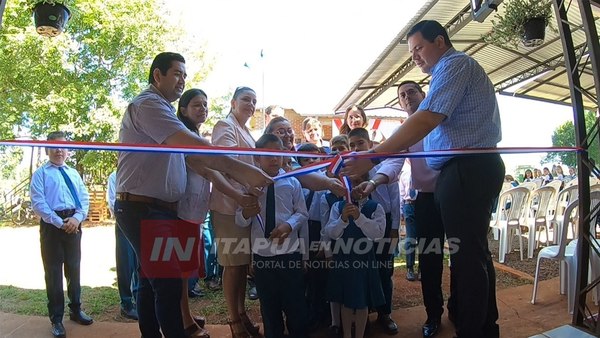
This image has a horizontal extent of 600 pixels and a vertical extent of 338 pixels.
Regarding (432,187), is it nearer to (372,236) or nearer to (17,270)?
(372,236)

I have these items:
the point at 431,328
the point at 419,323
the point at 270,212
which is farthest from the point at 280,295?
the point at 419,323

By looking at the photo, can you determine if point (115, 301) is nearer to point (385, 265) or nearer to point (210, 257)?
point (210, 257)

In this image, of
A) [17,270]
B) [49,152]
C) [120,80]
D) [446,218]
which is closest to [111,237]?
[17,270]

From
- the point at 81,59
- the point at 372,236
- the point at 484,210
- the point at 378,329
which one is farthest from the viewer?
the point at 81,59

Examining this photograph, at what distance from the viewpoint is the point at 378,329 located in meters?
3.04

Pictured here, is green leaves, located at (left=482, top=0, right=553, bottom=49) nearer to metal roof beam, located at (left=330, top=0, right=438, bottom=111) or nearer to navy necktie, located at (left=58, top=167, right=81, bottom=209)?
metal roof beam, located at (left=330, top=0, right=438, bottom=111)

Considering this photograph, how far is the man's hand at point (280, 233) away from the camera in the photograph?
256cm

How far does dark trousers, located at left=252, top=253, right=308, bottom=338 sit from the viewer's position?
2527mm

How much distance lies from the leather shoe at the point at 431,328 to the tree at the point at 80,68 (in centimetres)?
923

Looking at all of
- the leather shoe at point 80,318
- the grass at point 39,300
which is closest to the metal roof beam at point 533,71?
the grass at point 39,300

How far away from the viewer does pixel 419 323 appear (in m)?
3.13

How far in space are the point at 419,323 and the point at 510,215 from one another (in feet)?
10.4

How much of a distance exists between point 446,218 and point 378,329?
131 cm

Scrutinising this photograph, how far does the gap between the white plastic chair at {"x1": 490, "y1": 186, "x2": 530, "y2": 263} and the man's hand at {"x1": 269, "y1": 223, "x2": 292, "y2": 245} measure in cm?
391
